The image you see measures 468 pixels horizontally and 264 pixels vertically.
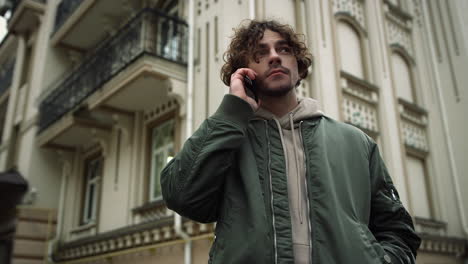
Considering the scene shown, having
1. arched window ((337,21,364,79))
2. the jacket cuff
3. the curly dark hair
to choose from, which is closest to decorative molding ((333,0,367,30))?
arched window ((337,21,364,79))

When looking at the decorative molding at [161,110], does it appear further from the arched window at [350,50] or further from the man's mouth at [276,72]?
the man's mouth at [276,72]

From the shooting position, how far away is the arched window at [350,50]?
9.98 metres

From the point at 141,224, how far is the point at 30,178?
5.19 m

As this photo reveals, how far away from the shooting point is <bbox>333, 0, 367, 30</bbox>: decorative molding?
10211 millimetres

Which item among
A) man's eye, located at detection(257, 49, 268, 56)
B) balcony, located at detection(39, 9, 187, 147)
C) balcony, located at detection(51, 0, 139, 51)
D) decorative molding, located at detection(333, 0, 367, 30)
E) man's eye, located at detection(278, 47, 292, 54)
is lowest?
man's eye, located at detection(257, 49, 268, 56)

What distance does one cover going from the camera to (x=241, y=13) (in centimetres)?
832

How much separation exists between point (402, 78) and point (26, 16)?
1295 centimetres

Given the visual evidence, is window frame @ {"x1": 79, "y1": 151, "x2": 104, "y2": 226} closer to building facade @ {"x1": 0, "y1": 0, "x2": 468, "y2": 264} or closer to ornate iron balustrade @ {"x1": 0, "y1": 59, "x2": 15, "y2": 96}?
building facade @ {"x1": 0, "y1": 0, "x2": 468, "y2": 264}

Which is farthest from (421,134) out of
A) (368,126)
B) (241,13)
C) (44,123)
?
(44,123)

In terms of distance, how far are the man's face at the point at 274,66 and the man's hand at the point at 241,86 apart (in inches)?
2.5

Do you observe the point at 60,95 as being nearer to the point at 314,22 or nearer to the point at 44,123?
the point at 44,123

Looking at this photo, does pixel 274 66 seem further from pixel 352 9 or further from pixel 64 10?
pixel 64 10

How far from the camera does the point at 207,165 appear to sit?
1.94 meters

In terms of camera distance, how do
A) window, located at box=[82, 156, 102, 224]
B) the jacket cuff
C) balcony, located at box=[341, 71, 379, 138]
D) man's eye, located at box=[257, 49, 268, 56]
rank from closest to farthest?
the jacket cuff, man's eye, located at box=[257, 49, 268, 56], balcony, located at box=[341, 71, 379, 138], window, located at box=[82, 156, 102, 224]
